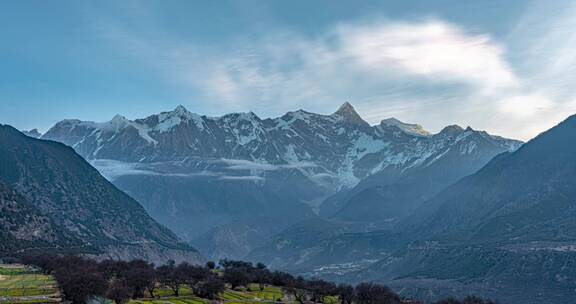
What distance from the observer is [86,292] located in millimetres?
139625

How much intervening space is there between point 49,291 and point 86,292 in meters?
27.2

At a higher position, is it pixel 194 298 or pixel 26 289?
pixel 26 289

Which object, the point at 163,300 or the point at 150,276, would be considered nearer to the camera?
the point at 163,300

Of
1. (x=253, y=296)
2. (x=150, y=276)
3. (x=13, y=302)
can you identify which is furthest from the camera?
(x=253, y=296)

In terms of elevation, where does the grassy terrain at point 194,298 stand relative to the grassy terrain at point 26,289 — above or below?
below

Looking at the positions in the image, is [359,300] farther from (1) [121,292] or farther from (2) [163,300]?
(1) [121,292]

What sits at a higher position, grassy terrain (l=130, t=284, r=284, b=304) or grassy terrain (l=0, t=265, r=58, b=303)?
grassy terrain (l=0, t=265, r=58, b=303)

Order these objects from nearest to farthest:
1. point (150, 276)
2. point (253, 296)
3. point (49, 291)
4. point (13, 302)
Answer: point (13, 302) < point (49, 291) < point (150, 276) < point (253, 296)

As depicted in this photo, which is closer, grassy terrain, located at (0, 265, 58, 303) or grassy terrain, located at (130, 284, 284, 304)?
grassy terrain, located at (0, 265, 58, 303)

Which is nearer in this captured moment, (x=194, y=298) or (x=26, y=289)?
(x=26, y=289)

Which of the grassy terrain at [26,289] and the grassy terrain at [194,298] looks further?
the grassy terrain at [194,298]

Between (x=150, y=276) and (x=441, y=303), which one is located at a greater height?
(x=150, y=276)

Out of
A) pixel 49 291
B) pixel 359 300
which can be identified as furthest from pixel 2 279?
pixel 359 300

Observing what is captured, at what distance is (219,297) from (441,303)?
6668 cm
